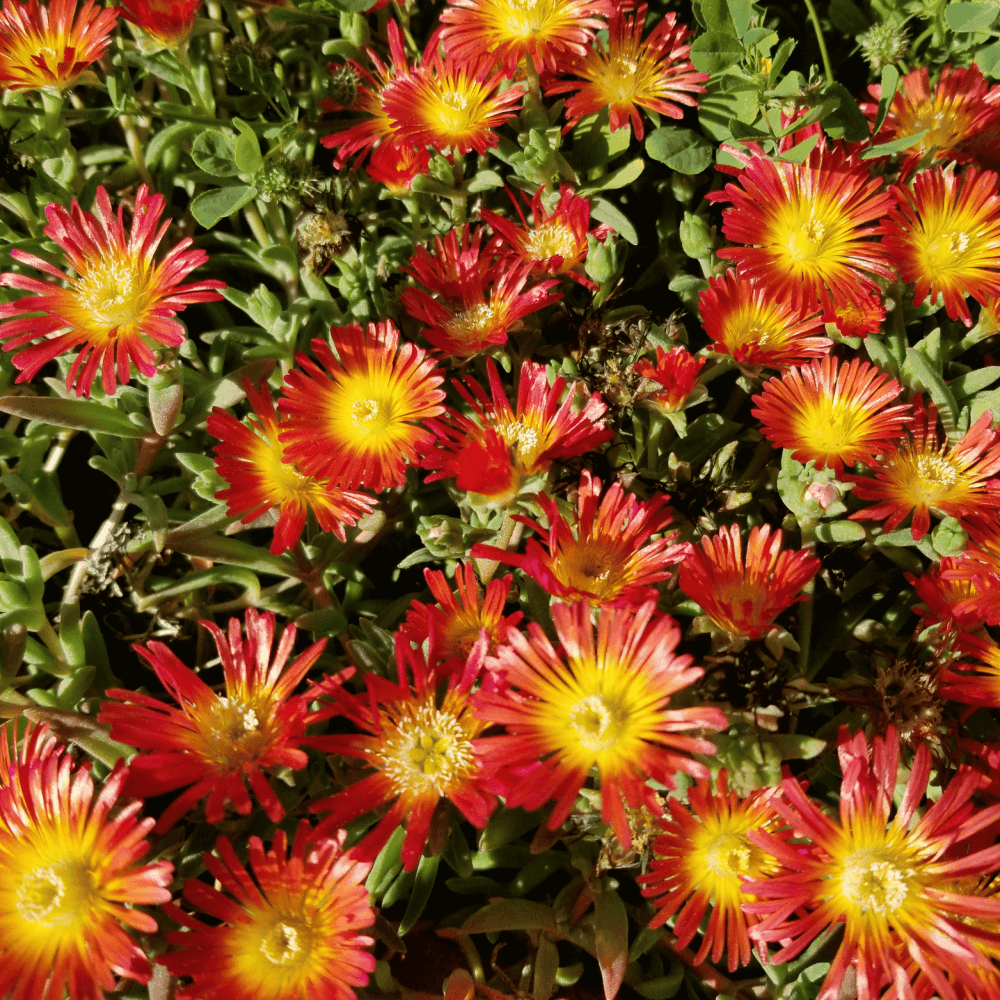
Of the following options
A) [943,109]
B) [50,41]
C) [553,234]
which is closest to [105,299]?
[50,41]

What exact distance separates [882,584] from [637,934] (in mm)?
666

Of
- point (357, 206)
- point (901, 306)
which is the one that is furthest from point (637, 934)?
point (357, 206)

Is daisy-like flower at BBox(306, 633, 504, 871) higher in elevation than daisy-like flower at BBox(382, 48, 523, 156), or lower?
lower

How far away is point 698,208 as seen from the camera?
4.93 feet

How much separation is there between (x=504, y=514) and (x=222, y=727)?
0.48 metres

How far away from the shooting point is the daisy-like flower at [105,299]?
1.23 meters

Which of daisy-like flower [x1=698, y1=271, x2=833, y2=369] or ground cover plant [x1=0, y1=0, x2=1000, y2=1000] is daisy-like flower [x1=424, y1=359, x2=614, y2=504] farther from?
daisy-like flower [x1=698, y1=271, x2=833, y2=369]

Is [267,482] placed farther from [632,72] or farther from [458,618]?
[632,72]

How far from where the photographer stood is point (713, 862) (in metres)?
1.12

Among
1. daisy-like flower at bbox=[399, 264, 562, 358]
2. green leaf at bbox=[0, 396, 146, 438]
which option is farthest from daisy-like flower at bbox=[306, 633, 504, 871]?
green leaf at bbox=[0, 396, 146, 438]

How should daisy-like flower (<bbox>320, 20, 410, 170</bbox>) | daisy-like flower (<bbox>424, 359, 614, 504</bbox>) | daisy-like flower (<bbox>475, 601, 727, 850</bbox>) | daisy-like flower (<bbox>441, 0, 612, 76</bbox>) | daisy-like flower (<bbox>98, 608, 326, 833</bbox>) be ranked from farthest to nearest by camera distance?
daisy-like flower (<bbox>320, 20, 410, 170</bbox>) < daisy-like flower (<bbox>441, 0, 612, 76</bbox>) < daisy-like flower (<bbox>424, 359, 614, 504</bbox>) < daisy-like flower (<bbox>98, 608, 326, 833</bbox>) < daisy-like flower (<bbox>475, 601, 727, 850</bbox>)

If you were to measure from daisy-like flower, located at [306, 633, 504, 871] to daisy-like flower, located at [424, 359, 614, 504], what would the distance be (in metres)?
0.22

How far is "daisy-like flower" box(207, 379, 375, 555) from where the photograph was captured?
1249 millimetres

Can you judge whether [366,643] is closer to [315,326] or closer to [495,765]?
[495,765]
